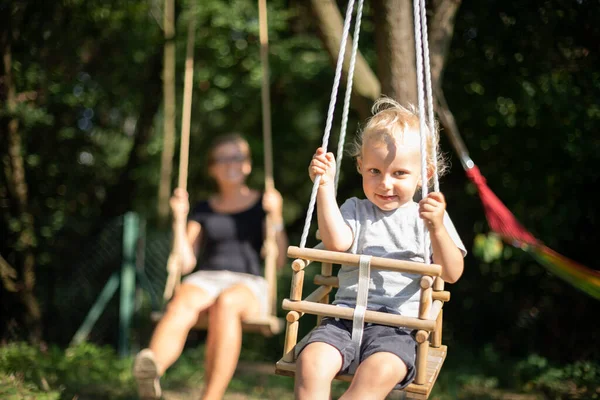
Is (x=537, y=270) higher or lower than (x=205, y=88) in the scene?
lower

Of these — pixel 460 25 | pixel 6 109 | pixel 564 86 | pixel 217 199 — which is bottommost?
pixel 217 199

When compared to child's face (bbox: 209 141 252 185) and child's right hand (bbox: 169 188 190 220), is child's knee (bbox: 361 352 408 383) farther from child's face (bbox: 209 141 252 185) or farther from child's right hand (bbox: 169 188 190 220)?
child's face (bbox: 209 141 252 185)

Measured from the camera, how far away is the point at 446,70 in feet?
18.5

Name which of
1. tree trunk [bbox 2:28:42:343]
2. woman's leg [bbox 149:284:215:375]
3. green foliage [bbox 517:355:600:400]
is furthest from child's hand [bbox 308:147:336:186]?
tree trunk [bbox 2:28:42:343]

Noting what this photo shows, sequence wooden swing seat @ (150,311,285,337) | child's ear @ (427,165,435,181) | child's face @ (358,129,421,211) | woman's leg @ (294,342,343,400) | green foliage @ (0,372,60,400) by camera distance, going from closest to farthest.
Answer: woman's leg @ (294,342,343,400) → child's face @ (358,129,421,211) → child's ear @ (427,165,435,181) → green foliage @ (0,372,60,400) → wooden swing seat @ (150,311,285,337)

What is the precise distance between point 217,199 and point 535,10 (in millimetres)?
2484

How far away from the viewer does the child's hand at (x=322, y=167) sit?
2.72 m

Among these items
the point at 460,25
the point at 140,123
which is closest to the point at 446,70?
the point at 460,25

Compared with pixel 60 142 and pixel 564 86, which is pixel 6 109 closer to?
pixel 60 142

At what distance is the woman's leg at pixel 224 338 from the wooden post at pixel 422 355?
146 centimetres

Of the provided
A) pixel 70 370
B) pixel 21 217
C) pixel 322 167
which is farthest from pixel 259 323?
pixel 21 217

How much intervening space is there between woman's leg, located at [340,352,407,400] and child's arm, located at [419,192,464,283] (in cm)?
39

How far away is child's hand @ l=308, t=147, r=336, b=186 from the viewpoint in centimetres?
272

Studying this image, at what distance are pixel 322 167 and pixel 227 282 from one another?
170 centimetres
